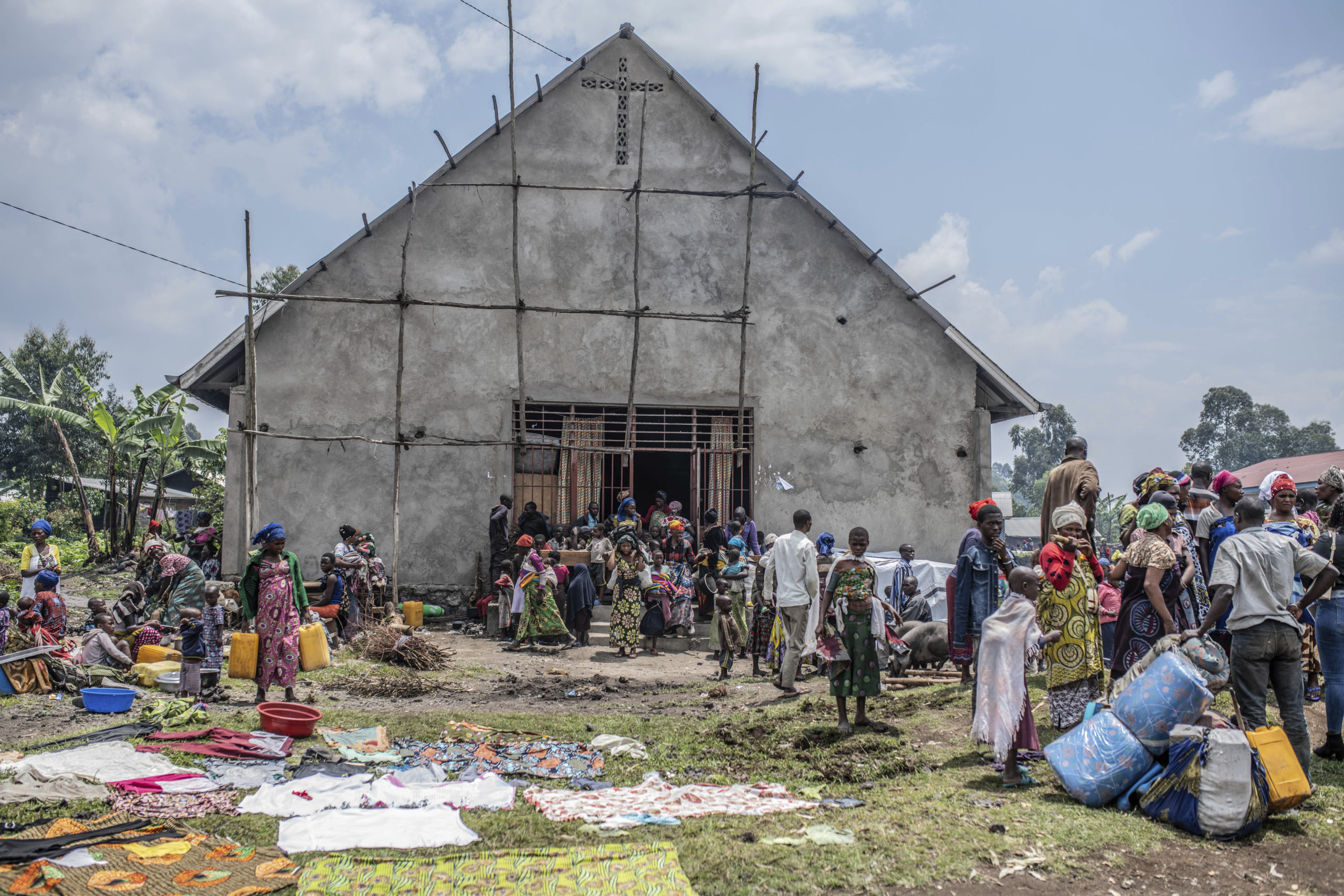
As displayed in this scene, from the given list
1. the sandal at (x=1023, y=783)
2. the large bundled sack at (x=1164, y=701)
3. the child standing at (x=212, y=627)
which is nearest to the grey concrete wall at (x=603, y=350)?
the child standing at (x=212, y=627)

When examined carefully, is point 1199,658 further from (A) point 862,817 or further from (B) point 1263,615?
(A) point 862,817

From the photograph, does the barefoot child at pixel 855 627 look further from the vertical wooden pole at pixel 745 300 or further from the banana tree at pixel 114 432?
the banana tree at pixel 114 432

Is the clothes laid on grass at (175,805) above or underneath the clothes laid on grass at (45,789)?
underneath

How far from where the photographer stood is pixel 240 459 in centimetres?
1434

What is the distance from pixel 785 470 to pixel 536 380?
4.36 meters

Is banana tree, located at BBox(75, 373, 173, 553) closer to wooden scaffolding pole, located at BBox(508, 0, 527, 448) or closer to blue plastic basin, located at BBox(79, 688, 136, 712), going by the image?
wooden scaffolding pole, located at BBox(508, 0, 527, 448)

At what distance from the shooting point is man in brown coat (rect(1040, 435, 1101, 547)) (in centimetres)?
751

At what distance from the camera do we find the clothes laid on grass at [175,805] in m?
4.92

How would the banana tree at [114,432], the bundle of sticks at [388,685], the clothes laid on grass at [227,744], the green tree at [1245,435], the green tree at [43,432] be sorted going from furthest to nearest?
the green tree at [1245,435] → the green tree at [43,432] → the banana tree at [114,432] → the bundle of sticks at [388,685] → the clothes laid on grass at [227,744]

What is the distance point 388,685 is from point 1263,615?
24.8ft

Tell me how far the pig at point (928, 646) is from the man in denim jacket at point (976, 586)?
1606 mm

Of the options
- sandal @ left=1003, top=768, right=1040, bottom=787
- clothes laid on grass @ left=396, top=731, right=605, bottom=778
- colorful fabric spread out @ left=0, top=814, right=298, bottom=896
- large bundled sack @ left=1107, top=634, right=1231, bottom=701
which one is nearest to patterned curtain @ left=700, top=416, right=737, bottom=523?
clothes laid on grass @ left=396, top=731, right=605, bottom=778

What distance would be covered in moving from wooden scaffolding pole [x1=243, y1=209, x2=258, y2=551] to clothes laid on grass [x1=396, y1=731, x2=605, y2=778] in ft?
26.1

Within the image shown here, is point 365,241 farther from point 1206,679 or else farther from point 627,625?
point 1206,679
